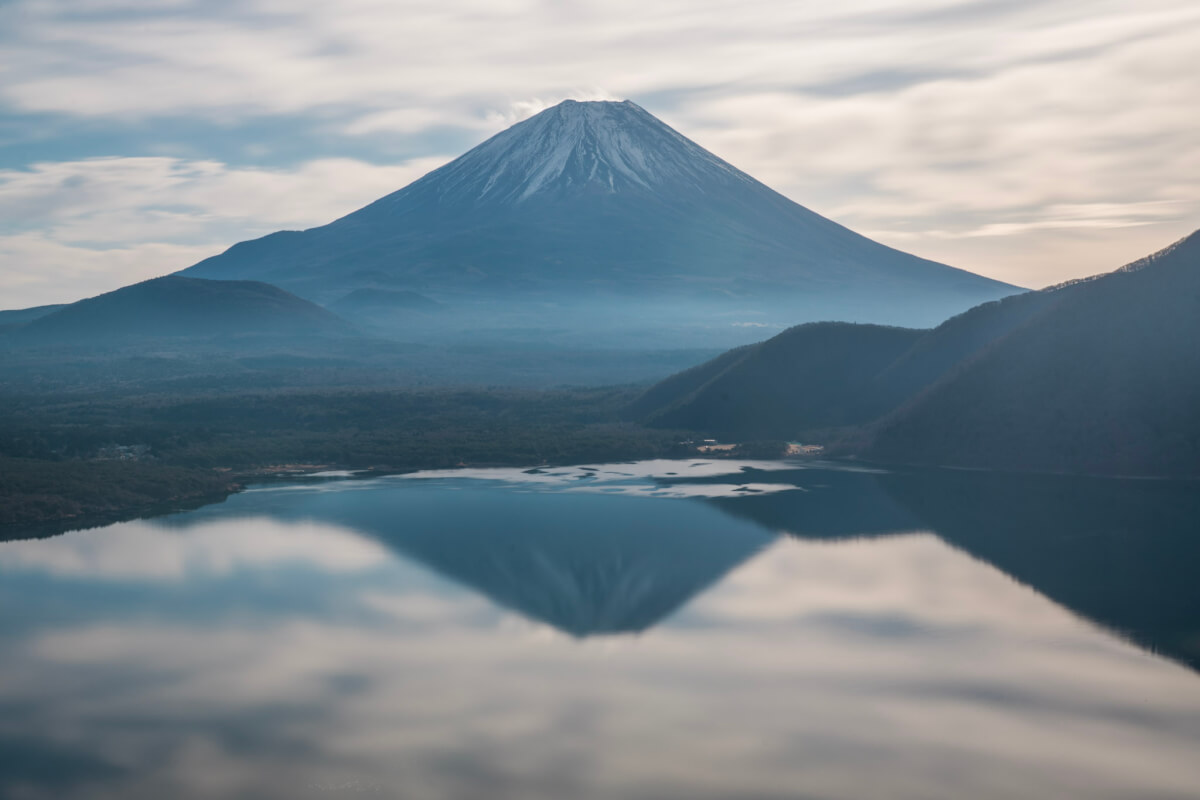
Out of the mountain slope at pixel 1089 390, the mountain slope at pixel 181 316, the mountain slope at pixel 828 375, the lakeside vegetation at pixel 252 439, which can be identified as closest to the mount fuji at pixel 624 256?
the mountain slope at pixel 181 316

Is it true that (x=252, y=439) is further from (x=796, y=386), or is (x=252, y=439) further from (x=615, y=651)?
(x=615, y=651)

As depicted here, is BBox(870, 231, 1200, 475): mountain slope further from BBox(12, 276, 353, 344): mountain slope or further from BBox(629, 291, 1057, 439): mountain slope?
BBox(12, 276, 353, 344): mountain slope

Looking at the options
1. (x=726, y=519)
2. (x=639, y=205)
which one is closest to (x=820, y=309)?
(x=639, y=205)

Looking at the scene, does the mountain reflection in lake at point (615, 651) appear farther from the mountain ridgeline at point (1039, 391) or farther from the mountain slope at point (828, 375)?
the mountain slope at point (828, 375)

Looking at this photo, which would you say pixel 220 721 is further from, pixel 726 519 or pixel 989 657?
pixel 726 519

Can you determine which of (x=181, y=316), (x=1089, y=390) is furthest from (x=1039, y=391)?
(x=181, y=316)
